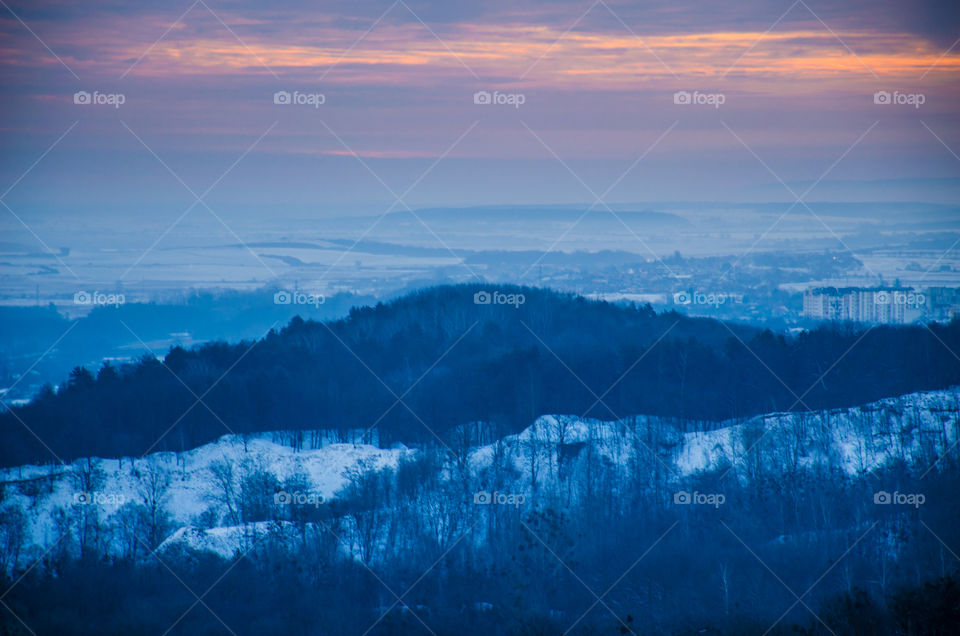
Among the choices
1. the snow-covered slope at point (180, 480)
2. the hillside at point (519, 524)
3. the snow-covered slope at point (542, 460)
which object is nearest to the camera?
the hillside at point (519, 524)

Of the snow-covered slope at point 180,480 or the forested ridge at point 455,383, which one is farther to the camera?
the forested ridge at point 455,383

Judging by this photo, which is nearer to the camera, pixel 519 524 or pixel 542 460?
pixel 519 524

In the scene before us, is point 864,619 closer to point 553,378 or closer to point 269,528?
point 269,528

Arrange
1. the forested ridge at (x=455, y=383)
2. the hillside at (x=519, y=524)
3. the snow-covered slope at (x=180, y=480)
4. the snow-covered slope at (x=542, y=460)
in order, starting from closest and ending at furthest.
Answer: the hillside at (x=519, y=524) → the snow-covered slope at (x=180, y=480) → the snow-covered slope at (x=542, y=460) → the forested ridge at (x=455, y=383)

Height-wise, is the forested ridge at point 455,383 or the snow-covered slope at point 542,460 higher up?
the forested ridge at point 455,383

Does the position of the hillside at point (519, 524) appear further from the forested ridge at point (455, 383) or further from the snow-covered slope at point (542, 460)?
the forested ridge at point (455, 383)

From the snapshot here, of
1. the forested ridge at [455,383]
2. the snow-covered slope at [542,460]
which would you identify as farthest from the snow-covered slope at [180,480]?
the forested ridge at [455,383]

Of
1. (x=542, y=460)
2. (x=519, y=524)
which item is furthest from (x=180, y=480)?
(x=542, y=460)

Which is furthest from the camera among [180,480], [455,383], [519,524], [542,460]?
[455,383]

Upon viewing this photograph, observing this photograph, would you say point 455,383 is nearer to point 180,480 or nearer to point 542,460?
point 542,460
